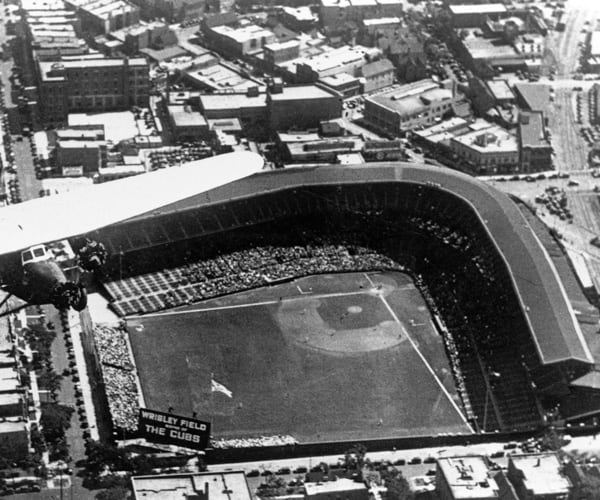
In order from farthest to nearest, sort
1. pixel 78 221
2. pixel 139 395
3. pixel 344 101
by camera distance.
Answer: pixel 344 101, pixel 139 395, pixel 78 221

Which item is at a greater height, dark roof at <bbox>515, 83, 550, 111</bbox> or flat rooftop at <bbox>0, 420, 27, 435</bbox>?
dark roof at <bbox>515, 83, 550, 111</bbox>

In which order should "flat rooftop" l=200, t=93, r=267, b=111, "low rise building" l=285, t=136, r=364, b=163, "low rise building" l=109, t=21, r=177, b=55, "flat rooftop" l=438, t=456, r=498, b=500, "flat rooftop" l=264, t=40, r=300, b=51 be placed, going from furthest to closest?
"low rise building" l=109, t=21, r=177, b=55
"flat rooftop" l=264, t=40, r=300, b=51
"flat rooftop" l=200, t=93, r=267, b=111
"low rise building" l=285, t=136, r=364, b=163
"flat rooftop" l=438, t=456, r=498, b=500

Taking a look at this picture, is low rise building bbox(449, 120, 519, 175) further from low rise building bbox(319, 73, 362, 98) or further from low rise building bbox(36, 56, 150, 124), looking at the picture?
low rise building bbox(36, 56, 150, 124)

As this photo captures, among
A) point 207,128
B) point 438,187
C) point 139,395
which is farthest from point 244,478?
point 207,128

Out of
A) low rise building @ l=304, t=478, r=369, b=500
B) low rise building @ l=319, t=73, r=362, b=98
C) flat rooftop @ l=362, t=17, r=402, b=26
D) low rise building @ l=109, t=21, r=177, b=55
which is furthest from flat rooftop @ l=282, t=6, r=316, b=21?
low rise building @ l=304, t=478, r=369, b=500

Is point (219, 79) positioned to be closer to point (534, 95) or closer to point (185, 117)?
point (185, 117)

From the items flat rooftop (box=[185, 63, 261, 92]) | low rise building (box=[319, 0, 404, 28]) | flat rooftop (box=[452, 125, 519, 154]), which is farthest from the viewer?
low rise building (box=[319, 0, 404, 28])

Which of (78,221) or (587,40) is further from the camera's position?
(587,40)

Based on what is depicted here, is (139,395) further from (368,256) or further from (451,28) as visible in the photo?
(451,28)
